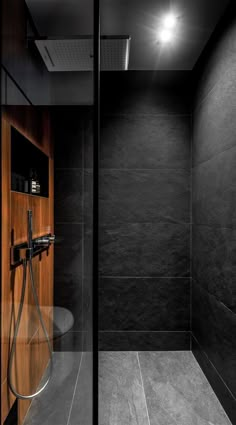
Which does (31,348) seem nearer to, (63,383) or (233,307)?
(63,383)

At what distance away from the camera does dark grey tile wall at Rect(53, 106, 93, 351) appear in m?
0.86

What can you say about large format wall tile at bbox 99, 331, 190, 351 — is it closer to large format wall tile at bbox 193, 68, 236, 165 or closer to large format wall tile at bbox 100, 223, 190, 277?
large format wall tile at bbox 100, 223, 190, 277

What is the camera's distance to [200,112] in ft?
7.41

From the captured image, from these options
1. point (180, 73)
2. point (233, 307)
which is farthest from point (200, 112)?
point (233, 307)

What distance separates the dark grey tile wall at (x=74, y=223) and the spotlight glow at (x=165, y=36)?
1.48 meters

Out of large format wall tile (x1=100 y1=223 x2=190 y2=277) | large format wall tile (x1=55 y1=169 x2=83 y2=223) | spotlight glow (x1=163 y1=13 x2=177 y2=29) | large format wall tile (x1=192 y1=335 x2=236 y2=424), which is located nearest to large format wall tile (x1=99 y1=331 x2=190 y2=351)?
large format wall tile (x1=192 y1=335 x2=236 y2=424)

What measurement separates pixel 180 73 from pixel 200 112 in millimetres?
465

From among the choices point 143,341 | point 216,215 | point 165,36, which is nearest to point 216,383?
point 143,341

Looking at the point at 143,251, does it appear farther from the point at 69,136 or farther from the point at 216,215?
the point at 69,136

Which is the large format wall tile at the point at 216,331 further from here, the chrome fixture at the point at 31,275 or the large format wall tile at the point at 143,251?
the chrome fixture at the point at 31,275

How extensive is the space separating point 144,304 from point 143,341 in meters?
0.31

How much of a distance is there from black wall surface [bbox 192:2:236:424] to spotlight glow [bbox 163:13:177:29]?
286 mm

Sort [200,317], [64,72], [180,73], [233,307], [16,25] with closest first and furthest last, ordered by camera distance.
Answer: [16,25] < [64,72] < [233,307] < [200,317] < [180,73]

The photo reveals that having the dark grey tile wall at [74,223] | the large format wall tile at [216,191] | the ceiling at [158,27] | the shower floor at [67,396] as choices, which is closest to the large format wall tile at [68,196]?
the dark grey tile wall at [74,223]
